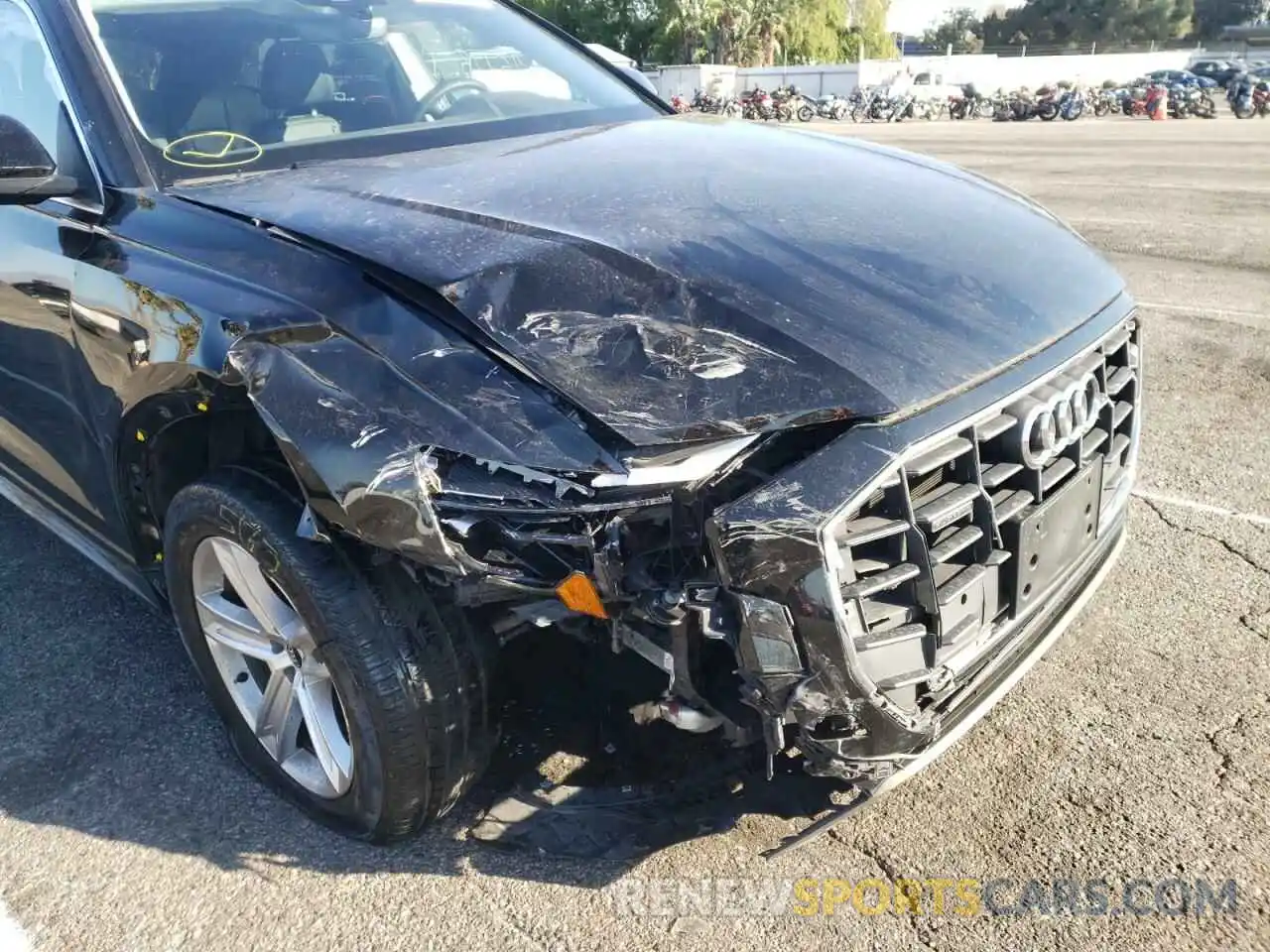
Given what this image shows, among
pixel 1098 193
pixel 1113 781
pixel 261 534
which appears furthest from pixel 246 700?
pixel 1098 193

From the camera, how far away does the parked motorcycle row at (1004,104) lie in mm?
31609

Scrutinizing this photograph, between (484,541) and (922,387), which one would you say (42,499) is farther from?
(922,387)

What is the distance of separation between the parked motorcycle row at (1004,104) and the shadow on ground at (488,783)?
109 ft

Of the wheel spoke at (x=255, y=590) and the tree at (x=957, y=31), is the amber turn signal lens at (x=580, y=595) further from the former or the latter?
the tree at (x=957, y=31)

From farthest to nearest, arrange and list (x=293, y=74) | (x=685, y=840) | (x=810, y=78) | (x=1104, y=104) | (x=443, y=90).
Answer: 1. (x=810, y=78)
2. (x=1104, y=104)
3. (x=443, y=90)
4. (x=293, y=74)
5. (x=685, y=840)

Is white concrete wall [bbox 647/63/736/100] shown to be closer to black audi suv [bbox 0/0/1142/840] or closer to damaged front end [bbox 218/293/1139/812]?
black audi suv [bbox 0/0/1142/840]

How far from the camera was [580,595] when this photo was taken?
188cm

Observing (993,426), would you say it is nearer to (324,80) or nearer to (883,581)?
(883,581)

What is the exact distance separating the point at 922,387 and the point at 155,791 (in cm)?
211

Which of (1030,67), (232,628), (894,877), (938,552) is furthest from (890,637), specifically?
(1030,67)

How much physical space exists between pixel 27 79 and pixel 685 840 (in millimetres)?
2672

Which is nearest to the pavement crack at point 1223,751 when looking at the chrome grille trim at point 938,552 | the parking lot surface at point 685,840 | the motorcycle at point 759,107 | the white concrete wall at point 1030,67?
the parking lot surface at point 685,840

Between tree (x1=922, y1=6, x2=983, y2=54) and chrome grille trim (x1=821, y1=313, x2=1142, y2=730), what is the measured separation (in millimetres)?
90372

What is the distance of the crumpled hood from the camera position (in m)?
1.93
